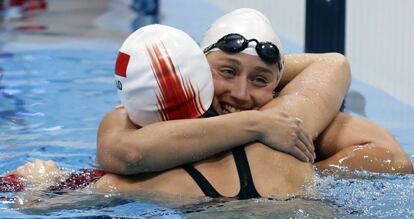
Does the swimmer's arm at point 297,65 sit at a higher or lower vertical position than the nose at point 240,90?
lower

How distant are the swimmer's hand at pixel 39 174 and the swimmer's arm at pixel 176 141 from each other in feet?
1.60

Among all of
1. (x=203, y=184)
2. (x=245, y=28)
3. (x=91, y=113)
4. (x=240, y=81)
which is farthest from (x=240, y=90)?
(x=91, y=113)

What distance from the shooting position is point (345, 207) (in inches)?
141

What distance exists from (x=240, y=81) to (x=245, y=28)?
287 millimetres

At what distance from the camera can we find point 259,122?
11.7ft

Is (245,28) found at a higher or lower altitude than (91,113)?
higher

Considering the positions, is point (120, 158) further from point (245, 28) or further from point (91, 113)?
point (91, 113)

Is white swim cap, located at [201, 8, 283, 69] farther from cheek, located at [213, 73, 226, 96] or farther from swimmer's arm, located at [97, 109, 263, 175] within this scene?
swimmer's arm, located at [97, 109, 263, 175]

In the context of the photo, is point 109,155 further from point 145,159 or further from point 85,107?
point 85,107

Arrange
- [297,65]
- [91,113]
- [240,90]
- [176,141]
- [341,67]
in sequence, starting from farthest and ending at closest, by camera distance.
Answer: [91,113] < [297,65] < [341,67] < [240,90] < [176,141]

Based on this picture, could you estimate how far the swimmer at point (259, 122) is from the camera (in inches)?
138

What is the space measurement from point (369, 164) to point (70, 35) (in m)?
Answer: 5.39

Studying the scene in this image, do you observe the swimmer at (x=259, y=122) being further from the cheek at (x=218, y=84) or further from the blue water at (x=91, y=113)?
the blue water at (x=91, y=113)

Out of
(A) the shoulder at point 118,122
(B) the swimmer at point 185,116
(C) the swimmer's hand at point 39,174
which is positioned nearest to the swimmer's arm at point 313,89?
(B) the swimmer at point 185,116
